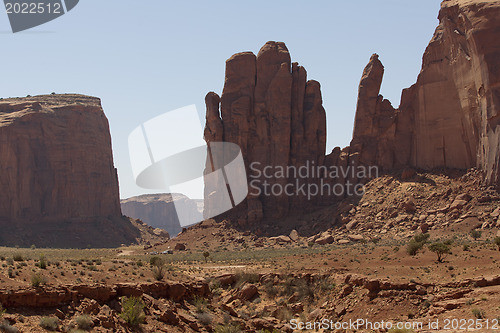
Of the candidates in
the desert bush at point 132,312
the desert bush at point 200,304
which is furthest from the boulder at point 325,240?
the desert bush at point 132,312

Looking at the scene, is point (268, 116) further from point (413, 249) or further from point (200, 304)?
point (200, 304)

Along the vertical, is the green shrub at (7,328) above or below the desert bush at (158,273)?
below

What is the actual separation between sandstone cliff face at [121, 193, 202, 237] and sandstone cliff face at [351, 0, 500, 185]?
111787 mm

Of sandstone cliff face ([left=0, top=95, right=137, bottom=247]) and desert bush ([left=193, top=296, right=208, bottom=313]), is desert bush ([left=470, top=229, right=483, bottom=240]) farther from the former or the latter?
sandstone cliff face ([left=0, top=95, right=137, bottom=247])

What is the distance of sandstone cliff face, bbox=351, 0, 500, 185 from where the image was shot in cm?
5338

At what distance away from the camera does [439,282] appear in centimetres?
2812

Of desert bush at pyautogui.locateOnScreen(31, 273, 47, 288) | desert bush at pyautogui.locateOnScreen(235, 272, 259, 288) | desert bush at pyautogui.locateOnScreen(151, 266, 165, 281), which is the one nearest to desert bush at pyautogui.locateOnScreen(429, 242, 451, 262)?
desert bush at pyautogui.locateOnScreen(235, 272, 259, 288)

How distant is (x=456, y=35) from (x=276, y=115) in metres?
22.1

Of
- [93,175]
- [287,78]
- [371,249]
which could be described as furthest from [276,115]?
[93,175]

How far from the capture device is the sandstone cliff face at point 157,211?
6934 inches

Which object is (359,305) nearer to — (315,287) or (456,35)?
(315,287)

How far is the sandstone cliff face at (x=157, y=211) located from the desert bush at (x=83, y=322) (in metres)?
151

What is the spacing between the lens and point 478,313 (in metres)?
22.7

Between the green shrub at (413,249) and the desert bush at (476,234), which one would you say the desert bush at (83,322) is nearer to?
the green shrub at (413,249)
